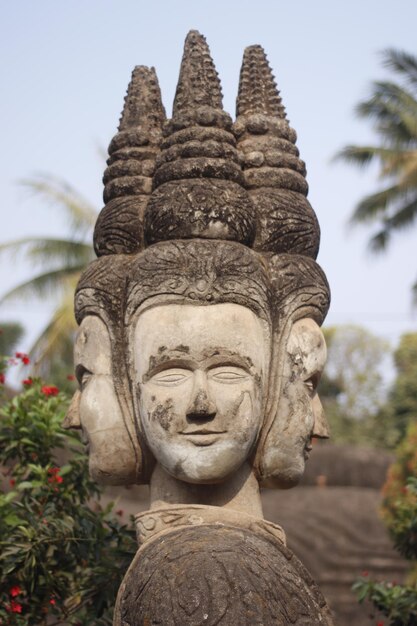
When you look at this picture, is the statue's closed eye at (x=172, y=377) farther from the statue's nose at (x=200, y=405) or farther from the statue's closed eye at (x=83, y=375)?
the statue's closed eye at (x=83, y=375)

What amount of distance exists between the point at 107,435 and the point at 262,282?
1039 millimetres

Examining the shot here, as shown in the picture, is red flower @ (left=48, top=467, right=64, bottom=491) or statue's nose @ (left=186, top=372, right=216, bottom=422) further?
red flower @ (left=48, top=467, right=64, bottom=491)

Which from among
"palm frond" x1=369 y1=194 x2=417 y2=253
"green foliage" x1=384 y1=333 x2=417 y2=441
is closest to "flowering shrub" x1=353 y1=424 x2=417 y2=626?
"palm frond" x1=369 y1=194 x2=417 y2=253

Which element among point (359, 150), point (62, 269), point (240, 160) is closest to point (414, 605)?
point (240, 160)

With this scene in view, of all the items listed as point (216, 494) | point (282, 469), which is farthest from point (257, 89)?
point (216, 494)

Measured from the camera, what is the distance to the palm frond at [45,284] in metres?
15.2

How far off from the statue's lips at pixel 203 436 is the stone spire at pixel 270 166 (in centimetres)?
102

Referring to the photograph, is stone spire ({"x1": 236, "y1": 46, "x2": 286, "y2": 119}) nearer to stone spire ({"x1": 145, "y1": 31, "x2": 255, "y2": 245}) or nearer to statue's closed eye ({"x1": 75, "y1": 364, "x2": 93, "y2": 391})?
stone spire ({"x1": 145, "y1": 31, "x2": 255, "y2": 245})

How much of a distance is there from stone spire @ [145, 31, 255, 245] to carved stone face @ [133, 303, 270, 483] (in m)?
0.42

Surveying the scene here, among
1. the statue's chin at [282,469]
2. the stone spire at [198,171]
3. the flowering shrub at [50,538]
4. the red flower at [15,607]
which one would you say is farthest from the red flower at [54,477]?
the stone spire at [198,171]

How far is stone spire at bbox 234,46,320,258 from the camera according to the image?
16.3 ft

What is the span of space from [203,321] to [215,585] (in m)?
1.27

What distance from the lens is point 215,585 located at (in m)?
3.81

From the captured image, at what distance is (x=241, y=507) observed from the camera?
4652 mm
